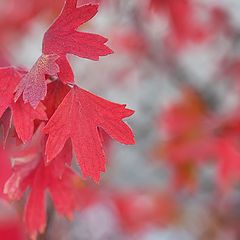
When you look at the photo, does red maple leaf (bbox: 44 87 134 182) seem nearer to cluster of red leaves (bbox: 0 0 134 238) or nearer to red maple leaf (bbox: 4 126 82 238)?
cluster of red leaves (bbox: 0 0 134 238)

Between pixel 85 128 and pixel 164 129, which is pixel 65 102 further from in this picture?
pixel 164 129

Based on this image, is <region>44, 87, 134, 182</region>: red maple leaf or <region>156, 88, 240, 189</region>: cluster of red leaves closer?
<region>44, 87, 134, 182</region>: red maple leaf

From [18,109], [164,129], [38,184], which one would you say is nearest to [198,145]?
[164,129]

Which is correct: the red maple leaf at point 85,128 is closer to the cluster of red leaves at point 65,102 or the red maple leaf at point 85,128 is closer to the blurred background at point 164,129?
the cluster of red leaves at point 65,102

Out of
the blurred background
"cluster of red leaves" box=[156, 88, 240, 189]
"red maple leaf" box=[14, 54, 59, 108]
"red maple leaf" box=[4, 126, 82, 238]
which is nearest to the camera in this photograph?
"red maple leaf" box=[14, 54, 59, 108]

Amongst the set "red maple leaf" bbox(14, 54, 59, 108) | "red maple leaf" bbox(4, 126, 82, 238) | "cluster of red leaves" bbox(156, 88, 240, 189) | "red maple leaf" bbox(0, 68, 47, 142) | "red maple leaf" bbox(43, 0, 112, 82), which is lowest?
"red maple leaf" bbox(4, 126, 82, 238)

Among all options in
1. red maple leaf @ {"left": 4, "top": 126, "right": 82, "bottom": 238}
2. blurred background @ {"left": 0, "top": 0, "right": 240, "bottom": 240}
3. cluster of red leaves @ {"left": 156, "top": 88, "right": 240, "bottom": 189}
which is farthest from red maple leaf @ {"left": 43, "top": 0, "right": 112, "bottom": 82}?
cluster of red leaves @ {"left": 156, "top": 88, "right": 240, "bottom": 189}
